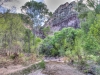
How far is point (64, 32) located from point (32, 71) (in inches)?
858

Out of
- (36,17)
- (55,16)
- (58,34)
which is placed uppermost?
(55,16)

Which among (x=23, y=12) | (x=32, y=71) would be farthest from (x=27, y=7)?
(x=32, y=71)

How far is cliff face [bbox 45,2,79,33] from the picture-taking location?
62.7 metres

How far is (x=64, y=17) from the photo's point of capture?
69.6 m

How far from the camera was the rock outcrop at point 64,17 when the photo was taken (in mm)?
62684

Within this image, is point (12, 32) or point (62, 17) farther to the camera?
point (62, 17)

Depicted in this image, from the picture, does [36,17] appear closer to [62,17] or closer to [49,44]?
[49,44]

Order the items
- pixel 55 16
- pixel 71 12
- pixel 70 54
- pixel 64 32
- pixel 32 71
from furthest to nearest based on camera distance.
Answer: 1. pixel 55 16
2. pixel 71 12
3. pixel 64 32
4. pixel 70 54
5. pixel 32 71

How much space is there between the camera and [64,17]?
69.6m

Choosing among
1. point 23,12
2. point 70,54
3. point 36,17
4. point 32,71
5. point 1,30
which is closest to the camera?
point 32,71

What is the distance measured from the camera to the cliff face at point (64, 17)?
62.7 meters

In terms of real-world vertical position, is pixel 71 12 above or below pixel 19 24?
above

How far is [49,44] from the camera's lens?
33562 millimetres

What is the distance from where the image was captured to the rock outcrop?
206ft
